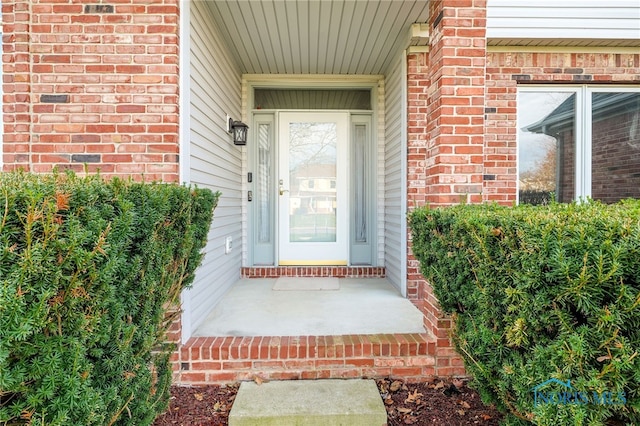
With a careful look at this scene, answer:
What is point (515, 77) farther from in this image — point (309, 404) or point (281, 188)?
point (309, 404)

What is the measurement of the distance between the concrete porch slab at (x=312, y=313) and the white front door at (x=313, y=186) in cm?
81

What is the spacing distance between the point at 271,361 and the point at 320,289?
153cm

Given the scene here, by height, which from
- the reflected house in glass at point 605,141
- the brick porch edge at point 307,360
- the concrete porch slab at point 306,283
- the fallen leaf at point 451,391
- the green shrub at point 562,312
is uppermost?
the reflected house in glass at point 605,141

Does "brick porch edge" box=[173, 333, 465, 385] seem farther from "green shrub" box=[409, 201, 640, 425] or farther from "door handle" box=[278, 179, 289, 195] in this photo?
"door handle" box=[278, 179, 289, 195]

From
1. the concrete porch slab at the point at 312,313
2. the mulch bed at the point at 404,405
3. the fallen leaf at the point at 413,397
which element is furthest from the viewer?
the concrete porch slab at the point at 312,313

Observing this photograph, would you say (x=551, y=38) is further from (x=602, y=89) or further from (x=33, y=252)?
(x=33, y=252)

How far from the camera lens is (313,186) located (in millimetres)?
4551

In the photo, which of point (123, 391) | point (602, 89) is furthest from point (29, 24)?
point (602, 89)

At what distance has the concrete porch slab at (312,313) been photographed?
2.53m

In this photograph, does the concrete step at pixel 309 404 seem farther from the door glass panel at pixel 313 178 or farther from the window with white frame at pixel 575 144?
the window with white frame at pixel 575 144

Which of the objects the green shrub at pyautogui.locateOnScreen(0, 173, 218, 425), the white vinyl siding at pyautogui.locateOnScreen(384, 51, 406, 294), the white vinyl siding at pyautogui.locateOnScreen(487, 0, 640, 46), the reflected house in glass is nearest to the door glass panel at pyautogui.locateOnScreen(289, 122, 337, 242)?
the white vinyl siding at pyautogui.locateOnScreen(384, 51, 406, 294)

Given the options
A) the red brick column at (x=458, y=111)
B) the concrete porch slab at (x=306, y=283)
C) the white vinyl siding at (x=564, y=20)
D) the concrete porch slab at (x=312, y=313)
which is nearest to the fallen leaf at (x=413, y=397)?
the red brick column at (x=458, y=111)

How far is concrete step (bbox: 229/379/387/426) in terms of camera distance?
1.82 m

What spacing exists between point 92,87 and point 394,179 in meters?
2.87
